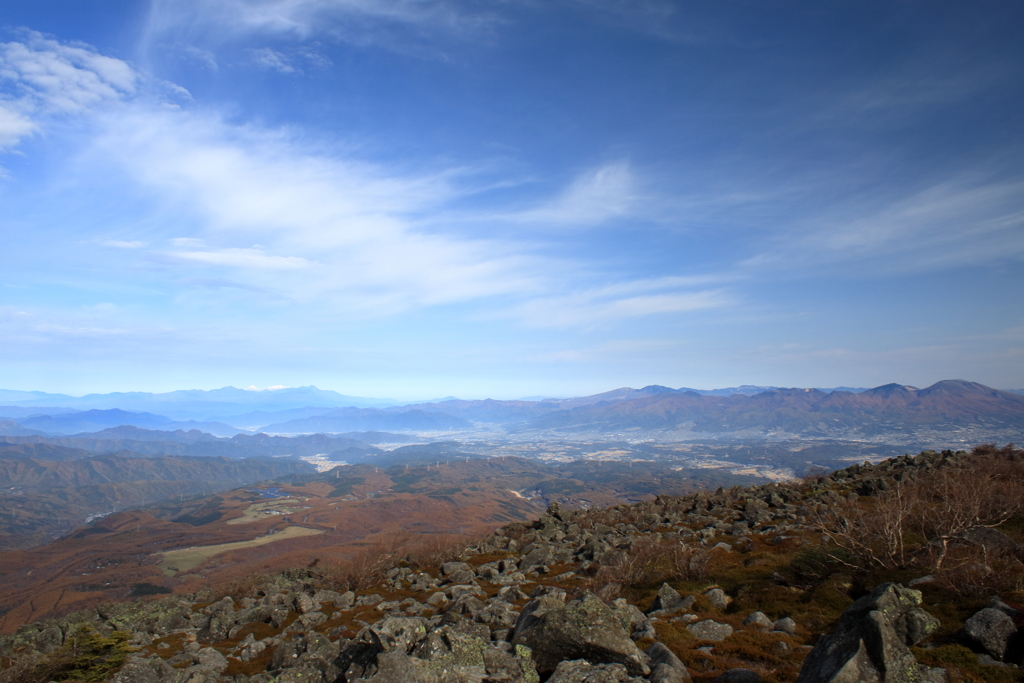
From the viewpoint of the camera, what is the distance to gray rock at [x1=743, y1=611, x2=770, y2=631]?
1747cm

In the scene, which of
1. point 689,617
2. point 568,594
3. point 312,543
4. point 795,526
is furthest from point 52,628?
point 312,543

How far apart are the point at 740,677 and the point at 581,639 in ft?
14.1

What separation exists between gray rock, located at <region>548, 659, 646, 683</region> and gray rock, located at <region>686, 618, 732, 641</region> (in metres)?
7.24

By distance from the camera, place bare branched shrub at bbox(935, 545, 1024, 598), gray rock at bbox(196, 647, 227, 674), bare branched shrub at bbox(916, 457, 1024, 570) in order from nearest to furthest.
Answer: bare branched shrub at bbox(935, 545, 1024, 598) < bare branched shrub at bbox(916, 457, 1024, 570) < gray rock at bbox(196, 647, 227, 674)

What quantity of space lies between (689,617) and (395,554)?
3052 centimetres

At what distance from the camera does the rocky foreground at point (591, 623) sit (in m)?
11.8

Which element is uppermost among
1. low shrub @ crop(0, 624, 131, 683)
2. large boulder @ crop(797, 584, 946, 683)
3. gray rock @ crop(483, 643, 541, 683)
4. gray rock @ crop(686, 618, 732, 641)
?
large boulder @ crop(797, 584, 946, 683)

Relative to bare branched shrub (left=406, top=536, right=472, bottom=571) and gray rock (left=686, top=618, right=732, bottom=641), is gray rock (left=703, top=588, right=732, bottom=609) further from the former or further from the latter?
bare branched shrub (left=406, top=536, right=472, bottom=571)

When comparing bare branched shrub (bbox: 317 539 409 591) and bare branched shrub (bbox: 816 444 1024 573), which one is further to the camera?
bare branched shrub (bbox: 317 539 409 591)

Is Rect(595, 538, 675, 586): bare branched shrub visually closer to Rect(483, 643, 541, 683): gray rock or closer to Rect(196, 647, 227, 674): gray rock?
Rect(483, 643, 541, 683): gray rock

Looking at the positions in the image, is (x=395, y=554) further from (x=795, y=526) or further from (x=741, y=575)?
(x=795, y=526)

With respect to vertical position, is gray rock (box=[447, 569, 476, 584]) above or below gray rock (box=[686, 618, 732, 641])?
below

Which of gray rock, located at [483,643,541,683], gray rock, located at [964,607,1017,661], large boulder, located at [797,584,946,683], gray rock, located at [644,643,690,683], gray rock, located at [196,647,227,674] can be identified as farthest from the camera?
gray rock, located at [196,647,227,674]

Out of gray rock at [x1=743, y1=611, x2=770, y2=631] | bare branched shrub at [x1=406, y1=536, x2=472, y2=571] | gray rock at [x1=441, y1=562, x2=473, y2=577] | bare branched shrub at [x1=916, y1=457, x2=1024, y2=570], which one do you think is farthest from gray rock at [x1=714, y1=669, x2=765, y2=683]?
bare branched shrub at [x1=406, y1=536, x2=472, y2=571]
